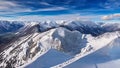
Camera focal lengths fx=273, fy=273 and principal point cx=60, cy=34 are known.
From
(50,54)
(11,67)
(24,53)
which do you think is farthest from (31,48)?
(50,54)

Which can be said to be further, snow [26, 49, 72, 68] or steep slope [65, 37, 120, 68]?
snow [26, 49, 72, 68]

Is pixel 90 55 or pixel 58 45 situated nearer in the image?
pixel 90 55

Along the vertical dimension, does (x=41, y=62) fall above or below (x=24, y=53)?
above

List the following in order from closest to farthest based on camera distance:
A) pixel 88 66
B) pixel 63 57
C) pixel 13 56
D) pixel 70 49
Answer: pixel 88 66 < pixel 63 57 < pixel 70 49 < pixel 13 56

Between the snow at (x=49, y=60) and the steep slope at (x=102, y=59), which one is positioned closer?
the steep slope at (x=102, y=59)

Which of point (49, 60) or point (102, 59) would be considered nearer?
point (102, 59)

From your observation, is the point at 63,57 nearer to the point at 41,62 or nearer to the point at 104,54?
the point at 41,62

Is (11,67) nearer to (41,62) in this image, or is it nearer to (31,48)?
(31,48)

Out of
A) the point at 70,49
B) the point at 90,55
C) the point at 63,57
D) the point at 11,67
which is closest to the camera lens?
the point at 90,55

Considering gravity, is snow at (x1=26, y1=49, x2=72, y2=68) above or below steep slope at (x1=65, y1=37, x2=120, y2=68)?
below

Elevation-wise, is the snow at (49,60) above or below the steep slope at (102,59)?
below

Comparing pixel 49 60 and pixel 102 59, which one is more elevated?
pixel 102 59
